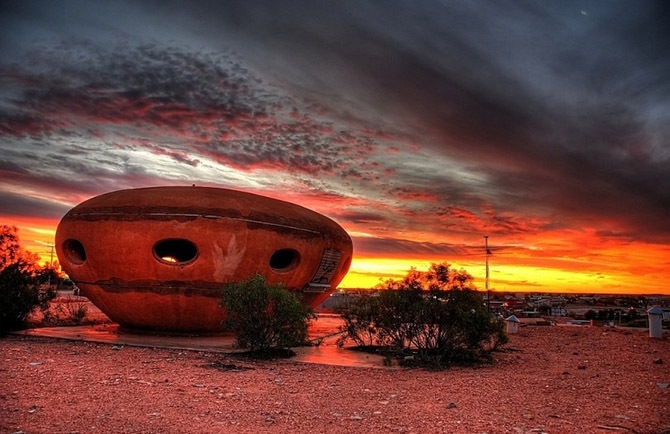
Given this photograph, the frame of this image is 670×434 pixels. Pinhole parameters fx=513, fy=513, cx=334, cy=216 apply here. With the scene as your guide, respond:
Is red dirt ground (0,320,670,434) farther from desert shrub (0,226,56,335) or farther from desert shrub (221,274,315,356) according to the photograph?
desert shrub (0,226,56,335)

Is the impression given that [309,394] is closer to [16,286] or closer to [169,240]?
[169,240]

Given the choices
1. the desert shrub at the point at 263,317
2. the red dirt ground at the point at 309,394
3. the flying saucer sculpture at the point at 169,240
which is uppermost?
the flying saucer sculpture at the point at 169,240

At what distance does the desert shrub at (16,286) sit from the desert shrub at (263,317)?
22.5ft

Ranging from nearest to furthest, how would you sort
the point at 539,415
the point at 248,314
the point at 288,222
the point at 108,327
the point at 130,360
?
the point at 539,415 → the point at 130,360 → the point at 248,314 → the point at 288,222 → the point at 108,327

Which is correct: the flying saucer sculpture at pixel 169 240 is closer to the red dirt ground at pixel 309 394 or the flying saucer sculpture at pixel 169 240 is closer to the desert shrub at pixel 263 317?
the desert shrub at pixel 263 317

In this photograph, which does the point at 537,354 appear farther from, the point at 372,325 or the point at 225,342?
the point at 225,342

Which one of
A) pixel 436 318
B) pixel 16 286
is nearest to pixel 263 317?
pixel 436 318

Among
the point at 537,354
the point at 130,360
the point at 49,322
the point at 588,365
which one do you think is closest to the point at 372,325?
the point at 537,354

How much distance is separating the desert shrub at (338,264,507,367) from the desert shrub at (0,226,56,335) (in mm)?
10191

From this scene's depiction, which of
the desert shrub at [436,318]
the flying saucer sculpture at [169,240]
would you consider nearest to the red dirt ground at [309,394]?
the desert shrub at [436,318]

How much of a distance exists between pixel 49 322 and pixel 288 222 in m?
9.41

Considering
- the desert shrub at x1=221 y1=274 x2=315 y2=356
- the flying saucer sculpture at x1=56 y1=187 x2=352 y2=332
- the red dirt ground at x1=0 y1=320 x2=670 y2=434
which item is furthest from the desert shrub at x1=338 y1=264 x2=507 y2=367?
the flying saucer sculpture at x1=56 y1=187 x2=352 y2=332

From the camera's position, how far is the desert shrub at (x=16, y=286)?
14500 millimetres

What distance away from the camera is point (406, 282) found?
12203mm
